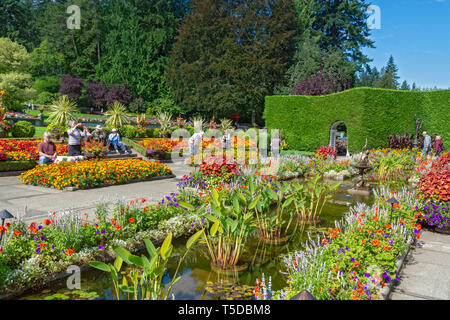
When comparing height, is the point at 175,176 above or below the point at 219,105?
below

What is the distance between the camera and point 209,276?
3832mm

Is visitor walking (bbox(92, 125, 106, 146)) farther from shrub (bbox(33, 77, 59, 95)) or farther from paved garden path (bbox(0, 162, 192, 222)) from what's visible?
shrub (bbox(33, 77, 59, 95))

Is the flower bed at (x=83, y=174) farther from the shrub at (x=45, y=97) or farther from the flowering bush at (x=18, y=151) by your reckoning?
the shrub at (x=45, y=97)

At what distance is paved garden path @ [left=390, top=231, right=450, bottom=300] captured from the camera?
127 inches

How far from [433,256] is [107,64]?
41.8m

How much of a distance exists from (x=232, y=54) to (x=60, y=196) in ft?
88.7

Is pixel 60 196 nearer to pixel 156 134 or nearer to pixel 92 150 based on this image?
pixel 92 150

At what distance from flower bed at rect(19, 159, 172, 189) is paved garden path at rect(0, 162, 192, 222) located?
22 centimetres

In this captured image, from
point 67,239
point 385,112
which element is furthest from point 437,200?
point 385,112

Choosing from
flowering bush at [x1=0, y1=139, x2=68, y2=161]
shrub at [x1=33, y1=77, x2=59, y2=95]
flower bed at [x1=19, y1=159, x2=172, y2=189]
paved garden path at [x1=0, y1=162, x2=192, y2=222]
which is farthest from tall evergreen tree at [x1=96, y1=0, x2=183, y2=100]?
paved garden path at [x1=0, y1=162, x2=192, y2=222]

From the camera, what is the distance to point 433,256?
4.30m
